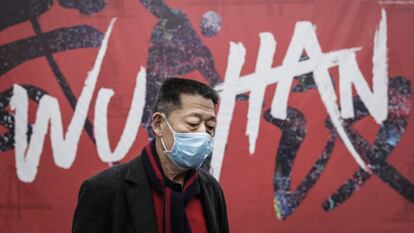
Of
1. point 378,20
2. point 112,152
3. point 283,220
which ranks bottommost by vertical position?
point 283,220

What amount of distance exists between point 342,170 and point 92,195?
5.87 feet

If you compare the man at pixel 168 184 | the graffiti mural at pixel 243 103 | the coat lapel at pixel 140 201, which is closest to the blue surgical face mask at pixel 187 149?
the man at pixel 168 184

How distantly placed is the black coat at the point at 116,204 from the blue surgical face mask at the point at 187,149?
0.41 ft

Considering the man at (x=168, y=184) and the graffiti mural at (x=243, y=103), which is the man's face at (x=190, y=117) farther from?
the graffiti mural at (x=243, y=103)

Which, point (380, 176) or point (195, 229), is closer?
point (195, 229)

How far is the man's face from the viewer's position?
1603mm

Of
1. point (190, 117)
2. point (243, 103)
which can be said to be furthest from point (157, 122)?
point (243, 103)

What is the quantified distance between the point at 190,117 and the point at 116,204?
14.2 inches

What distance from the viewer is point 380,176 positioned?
286 centimetres

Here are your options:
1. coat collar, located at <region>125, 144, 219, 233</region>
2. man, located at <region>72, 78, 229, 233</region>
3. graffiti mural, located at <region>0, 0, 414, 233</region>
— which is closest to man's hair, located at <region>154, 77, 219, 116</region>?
man, located at <region>72, 78, 229, 233</region>

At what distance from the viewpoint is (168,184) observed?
1.57 metres

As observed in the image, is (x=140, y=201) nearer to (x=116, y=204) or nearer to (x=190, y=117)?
(x=116, y=204)

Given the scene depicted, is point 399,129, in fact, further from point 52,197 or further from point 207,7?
point 52,197

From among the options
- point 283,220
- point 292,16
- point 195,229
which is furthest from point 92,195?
point 292,16
